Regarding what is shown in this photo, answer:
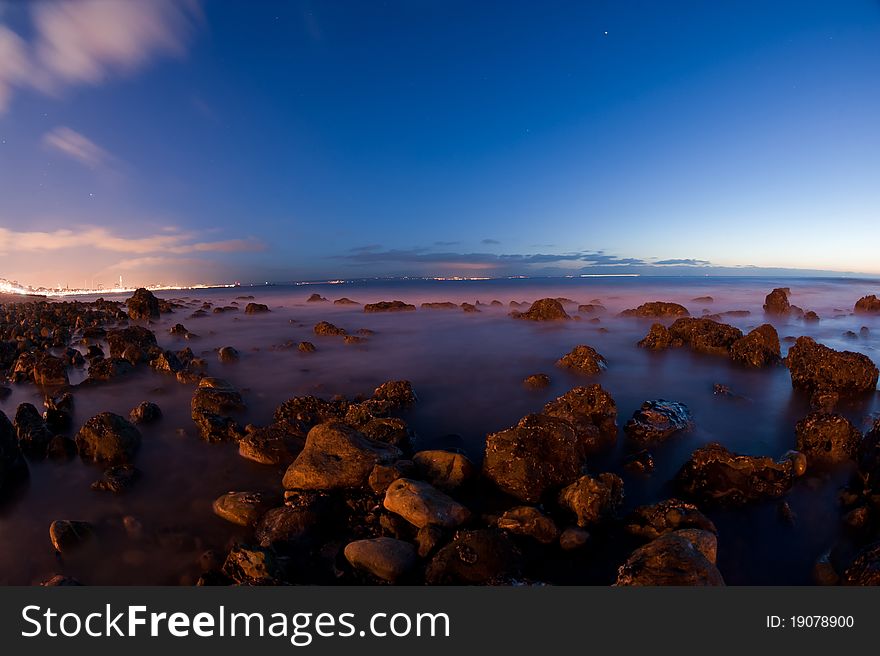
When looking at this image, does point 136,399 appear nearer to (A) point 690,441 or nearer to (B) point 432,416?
(B) point 432,416

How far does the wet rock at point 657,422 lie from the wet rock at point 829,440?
1854mm

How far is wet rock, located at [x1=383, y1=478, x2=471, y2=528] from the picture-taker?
15.0ft

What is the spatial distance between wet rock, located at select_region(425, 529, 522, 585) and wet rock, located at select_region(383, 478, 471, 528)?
579 mm

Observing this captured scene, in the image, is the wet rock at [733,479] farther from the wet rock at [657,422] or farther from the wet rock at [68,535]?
the wet rock at [68,535]

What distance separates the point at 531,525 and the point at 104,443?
692 centimetres

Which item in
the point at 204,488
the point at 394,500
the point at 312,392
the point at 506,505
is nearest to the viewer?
the point at 394,500

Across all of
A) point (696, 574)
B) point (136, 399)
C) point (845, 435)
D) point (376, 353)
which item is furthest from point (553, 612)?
point (376, 353)

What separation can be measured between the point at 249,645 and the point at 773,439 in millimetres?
9384

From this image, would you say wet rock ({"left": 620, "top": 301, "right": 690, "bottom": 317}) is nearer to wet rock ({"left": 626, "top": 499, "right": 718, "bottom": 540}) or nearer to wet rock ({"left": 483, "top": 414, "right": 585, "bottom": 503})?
wet rock ({"left": 483, "top": 414, "right": 585, "bottom": 503})

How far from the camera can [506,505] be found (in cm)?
521

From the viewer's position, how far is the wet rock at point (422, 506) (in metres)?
4.57

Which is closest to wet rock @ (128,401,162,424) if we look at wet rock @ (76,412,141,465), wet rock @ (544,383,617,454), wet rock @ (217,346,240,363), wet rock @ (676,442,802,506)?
wet rock @ (76,412,141,465)

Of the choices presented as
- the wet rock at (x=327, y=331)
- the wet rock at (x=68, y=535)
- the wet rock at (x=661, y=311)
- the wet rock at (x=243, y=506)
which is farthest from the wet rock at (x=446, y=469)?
the wet rock at (x=661, y=311)

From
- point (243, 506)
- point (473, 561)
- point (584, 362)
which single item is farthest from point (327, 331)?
point (473, 561)
